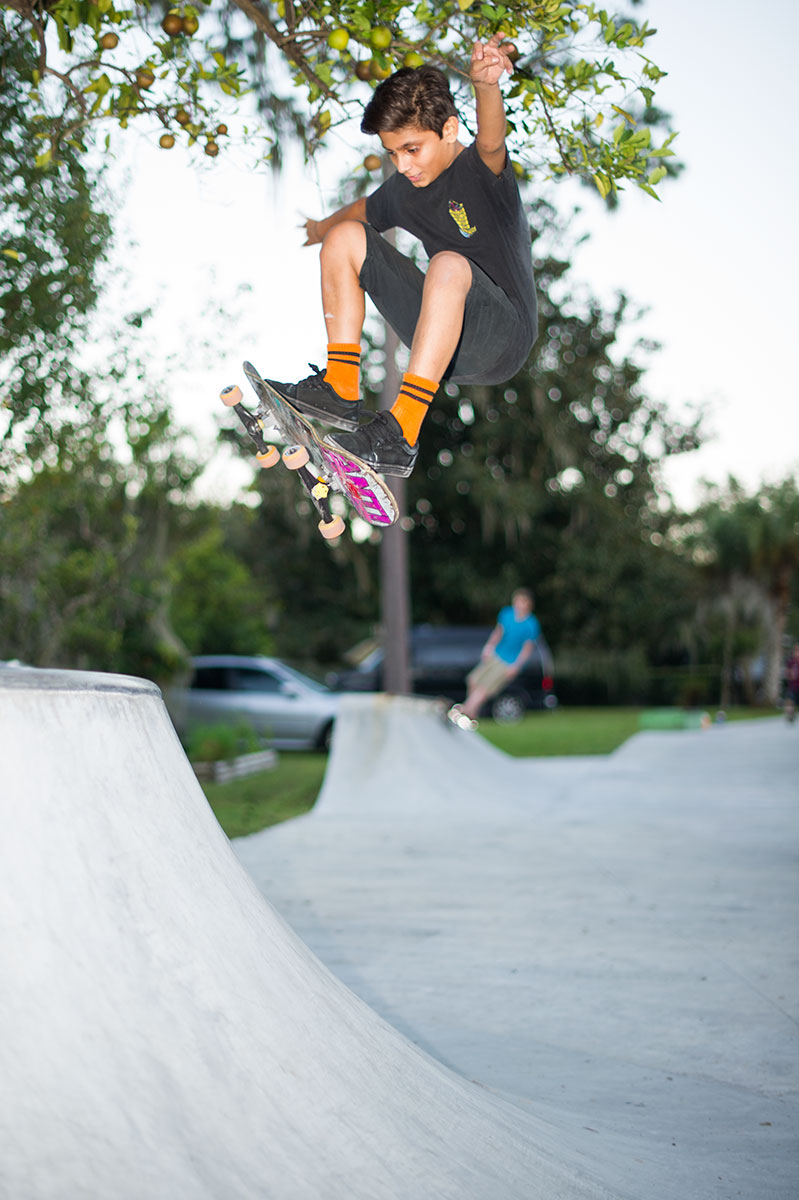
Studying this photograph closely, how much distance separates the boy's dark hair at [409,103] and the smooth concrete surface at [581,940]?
2792 mm

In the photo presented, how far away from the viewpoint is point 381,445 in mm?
3326

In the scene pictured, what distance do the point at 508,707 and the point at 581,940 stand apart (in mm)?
18317

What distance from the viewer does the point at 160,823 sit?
2111 mm

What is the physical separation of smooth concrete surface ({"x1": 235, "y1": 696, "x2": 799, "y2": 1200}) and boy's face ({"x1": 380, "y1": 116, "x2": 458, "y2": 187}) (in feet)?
8.88

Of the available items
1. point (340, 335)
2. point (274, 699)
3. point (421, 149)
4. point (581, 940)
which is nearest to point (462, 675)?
point (274, 699)

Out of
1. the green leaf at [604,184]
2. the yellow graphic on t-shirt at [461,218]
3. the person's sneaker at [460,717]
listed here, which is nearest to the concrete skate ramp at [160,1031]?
the yellow graphic on t-shirt at [461,218]

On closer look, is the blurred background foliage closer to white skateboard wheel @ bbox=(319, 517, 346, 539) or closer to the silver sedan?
the silver sedan

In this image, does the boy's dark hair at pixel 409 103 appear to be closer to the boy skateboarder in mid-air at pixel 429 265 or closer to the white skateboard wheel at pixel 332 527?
the boy skateboarder in mid-air at pixel 429 265

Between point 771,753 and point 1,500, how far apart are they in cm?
1014

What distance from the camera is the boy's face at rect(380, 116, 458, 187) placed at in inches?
121

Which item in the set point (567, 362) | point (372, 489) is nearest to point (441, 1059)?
point (372, 489)

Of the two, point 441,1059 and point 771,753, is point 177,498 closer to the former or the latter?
point 771,753

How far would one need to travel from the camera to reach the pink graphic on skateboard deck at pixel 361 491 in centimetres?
337

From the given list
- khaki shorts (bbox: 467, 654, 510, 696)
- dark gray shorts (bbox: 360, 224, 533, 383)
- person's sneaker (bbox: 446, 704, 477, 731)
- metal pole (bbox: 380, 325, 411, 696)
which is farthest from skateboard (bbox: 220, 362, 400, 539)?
khaki shorts (bbox: 467, 654, 510, 696)
